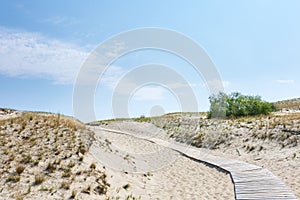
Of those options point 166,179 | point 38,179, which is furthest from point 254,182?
point 38,179

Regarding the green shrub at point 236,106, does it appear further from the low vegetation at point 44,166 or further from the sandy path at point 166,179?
the low vegetation at point 44,166

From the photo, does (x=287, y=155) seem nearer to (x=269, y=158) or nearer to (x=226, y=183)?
(x=269, y=158)

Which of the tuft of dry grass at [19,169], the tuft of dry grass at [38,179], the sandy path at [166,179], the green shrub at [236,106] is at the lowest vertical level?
the sandy path at [166,179]

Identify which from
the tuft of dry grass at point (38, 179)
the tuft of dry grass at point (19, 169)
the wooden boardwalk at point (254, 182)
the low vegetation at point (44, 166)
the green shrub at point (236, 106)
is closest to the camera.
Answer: the low vegetation at point (44, 166)

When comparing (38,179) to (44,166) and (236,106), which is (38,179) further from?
(236,106)

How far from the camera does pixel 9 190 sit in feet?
26.4

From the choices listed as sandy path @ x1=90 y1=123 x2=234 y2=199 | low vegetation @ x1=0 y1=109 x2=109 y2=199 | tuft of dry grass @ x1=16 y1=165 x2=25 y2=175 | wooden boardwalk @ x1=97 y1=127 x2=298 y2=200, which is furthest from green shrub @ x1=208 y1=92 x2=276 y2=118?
tuft of dry grass @ x1=16 y1=165 x2=25 y2=175

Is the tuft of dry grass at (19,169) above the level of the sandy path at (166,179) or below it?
above

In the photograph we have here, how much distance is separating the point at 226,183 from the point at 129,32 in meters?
11.9

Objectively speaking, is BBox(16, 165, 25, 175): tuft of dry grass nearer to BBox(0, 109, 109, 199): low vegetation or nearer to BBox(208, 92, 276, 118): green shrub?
BBox(0, 109, 109, 199): low vegetation

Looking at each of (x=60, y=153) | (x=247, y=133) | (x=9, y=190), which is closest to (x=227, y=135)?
(x=247, y=133)

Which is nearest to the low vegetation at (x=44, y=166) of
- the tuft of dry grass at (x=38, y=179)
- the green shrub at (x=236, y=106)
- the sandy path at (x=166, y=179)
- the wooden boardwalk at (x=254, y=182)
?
the tuft of dry grass at (x=38, y=179)

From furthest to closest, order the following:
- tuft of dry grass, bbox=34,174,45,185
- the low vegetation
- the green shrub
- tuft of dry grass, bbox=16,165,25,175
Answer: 1. the green shrub
2. tuft of dry grass, bbox=16,165,25,175
3. tuft of dry grass, bbox=34,174,45,185
4. the low vegetation

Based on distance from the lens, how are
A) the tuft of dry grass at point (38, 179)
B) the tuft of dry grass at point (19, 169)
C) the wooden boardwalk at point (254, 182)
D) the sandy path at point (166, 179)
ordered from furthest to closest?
the sandy path at point (166, 179) → the tuft of dry grass at point (19, 169) → the tuft of dry grass at point (38, 179) → the wooden boardwalk at point (254, 182)
